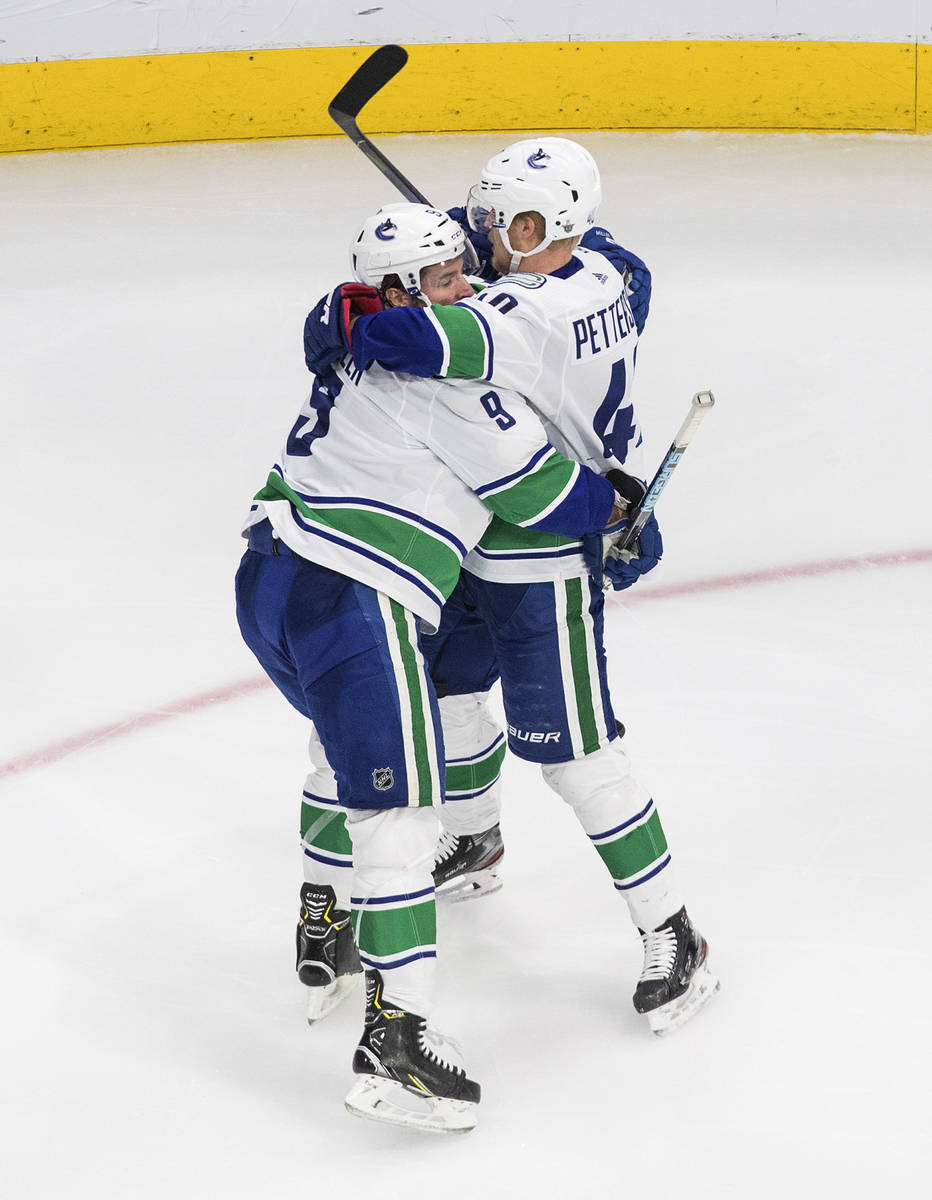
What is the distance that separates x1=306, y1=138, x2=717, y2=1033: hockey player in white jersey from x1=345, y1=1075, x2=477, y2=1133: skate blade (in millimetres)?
365

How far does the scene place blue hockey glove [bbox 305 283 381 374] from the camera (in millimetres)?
2137

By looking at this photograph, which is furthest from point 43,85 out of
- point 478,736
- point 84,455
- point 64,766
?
point 478,736

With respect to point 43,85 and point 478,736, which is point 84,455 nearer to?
point 478,736

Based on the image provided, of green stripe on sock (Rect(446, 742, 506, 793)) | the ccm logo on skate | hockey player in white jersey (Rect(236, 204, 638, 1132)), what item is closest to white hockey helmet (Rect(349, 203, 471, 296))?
hockey player in white jersey (Rect(236, 204, 638, 1132))

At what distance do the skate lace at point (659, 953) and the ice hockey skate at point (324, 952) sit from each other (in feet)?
1.53

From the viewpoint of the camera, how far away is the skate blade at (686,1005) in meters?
2.36

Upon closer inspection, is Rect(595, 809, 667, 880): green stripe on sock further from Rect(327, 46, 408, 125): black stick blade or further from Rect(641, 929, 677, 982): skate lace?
Rect(327, 46, 408, 125): black stick blade

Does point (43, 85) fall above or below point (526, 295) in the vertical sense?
below

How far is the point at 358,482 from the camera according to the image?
217 centimetres

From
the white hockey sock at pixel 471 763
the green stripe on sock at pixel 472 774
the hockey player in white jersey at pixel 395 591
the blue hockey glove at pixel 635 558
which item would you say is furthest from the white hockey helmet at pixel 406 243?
the green stripe on sock at pixel 472 774

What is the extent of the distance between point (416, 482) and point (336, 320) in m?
0.25

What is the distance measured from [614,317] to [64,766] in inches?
60.1

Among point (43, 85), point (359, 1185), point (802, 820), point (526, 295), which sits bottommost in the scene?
point (802, 820)

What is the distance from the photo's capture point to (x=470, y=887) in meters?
2.80
